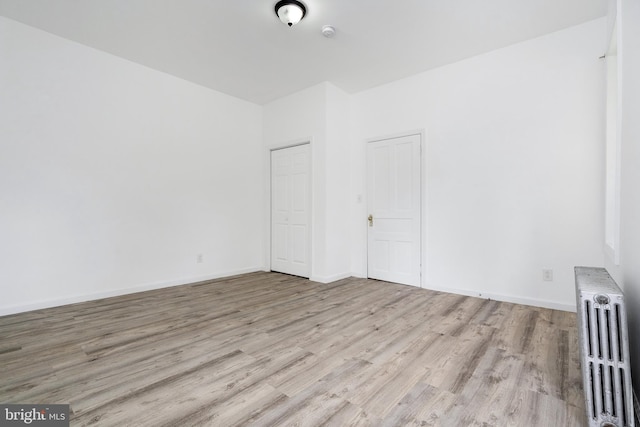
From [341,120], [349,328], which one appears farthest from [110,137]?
[349,328]

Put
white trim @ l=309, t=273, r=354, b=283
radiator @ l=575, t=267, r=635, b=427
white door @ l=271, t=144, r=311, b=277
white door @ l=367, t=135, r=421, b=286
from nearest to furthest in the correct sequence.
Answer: radiator @ l=575, t=267, r=635, b=427, white door @ l=367, t=135, r=421, b=286, white trim @ l=309, t=273, r=354, b=283, white door @ l=271, t=144, r=311, b=277

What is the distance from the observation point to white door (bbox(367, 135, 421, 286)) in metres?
4.09

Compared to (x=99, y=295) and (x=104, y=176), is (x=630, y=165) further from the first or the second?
(x=99, y=295)

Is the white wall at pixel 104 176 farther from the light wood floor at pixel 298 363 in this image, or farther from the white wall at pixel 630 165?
the white wall at pixel 630 165

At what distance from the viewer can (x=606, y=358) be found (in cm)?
138

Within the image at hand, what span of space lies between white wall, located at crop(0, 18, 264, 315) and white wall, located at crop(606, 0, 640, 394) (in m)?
4.65

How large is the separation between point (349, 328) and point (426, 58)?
3404 mm

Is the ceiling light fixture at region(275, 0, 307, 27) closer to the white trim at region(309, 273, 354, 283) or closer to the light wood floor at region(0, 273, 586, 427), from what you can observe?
the light wood floor at region(0, 273, 586, 427)

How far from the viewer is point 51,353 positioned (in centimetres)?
219

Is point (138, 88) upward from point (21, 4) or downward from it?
downward

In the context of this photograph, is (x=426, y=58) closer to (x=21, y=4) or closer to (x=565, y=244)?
(x=565, y=244)

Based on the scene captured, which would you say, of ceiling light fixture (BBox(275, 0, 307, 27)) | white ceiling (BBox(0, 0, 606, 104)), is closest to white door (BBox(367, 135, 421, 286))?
white ceiling (BBox(0, 0, 606, 104))

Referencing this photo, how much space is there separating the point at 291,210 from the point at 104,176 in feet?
8.68

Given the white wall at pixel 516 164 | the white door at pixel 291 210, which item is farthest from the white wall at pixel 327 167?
the white wall at pixel 516 164
